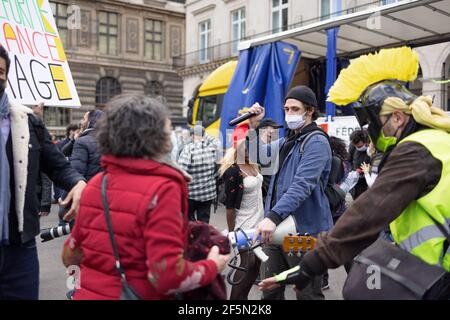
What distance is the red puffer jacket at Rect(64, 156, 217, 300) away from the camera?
5.41 feet

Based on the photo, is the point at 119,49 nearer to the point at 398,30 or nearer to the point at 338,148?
the point at 398,30

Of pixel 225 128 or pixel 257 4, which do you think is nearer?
pixel 225 128

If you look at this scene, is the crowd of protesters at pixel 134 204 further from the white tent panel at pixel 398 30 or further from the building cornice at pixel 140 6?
the building cornice at pixel 140 6

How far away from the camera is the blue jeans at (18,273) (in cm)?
217

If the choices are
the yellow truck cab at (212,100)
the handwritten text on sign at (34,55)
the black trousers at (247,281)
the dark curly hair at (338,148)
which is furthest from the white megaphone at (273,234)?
the yellow truck cab at (212,100)

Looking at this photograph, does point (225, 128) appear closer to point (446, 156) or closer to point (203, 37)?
point (446, 156)

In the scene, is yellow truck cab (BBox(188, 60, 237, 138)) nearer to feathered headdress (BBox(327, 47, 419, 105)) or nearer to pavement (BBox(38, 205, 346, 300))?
pavement (BBox(38, 205, 346, 300))

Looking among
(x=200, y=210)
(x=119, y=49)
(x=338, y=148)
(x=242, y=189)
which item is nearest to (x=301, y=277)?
(x=242, y=189)

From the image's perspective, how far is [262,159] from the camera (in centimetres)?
498

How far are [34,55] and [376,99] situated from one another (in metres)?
3.23

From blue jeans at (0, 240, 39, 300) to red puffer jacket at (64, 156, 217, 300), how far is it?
0.50m

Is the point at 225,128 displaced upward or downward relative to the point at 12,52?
downward

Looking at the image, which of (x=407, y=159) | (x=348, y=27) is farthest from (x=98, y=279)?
(x=348, y=27)

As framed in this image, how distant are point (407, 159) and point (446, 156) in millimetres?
155
